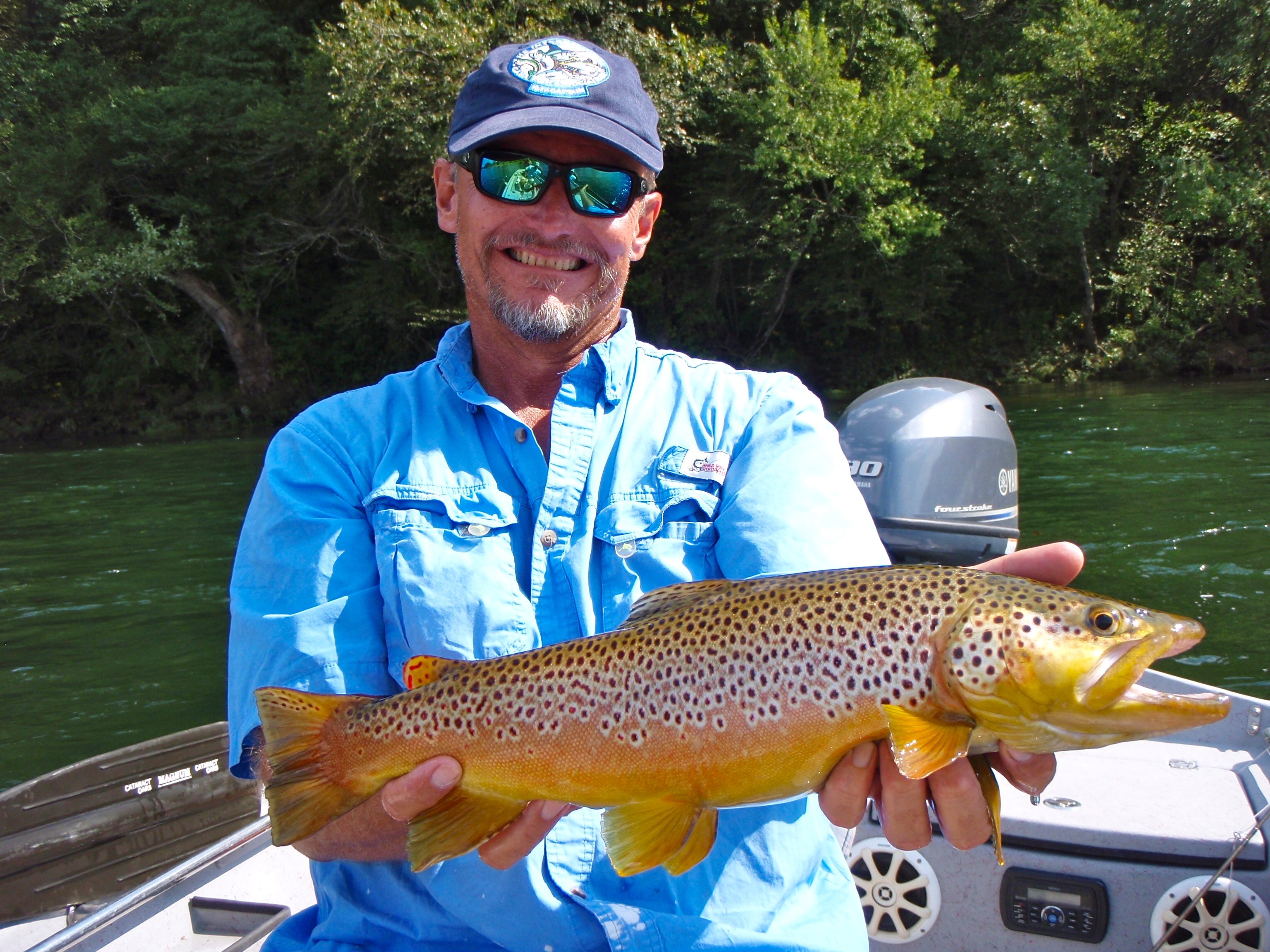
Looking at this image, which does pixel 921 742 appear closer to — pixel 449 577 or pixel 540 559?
pixel 540 559

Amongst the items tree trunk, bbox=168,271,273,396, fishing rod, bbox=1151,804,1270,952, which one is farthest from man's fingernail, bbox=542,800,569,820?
tree trunk, bbox=168,271,273,396

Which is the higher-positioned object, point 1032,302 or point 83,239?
point 83,239

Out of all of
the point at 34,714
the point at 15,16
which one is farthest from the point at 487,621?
the point at 15,16

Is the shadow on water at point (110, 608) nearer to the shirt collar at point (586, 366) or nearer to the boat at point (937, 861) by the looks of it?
the boat at point (937, 861)

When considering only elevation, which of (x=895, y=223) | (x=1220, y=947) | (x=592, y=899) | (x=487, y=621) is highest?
(x=895, y=223)

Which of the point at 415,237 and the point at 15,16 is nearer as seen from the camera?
the point at 415,237

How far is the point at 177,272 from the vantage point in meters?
27.0

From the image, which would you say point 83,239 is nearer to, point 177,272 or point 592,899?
point 177,272

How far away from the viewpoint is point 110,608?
415 inches

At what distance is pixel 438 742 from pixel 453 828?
16 centimetres

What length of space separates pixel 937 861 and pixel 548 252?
7.66ft

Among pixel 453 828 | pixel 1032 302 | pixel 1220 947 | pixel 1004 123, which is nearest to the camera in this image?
pixel 453 828

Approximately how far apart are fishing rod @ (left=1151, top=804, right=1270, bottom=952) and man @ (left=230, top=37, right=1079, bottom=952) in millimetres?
1309

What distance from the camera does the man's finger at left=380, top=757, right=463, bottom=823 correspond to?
2.00 metres
